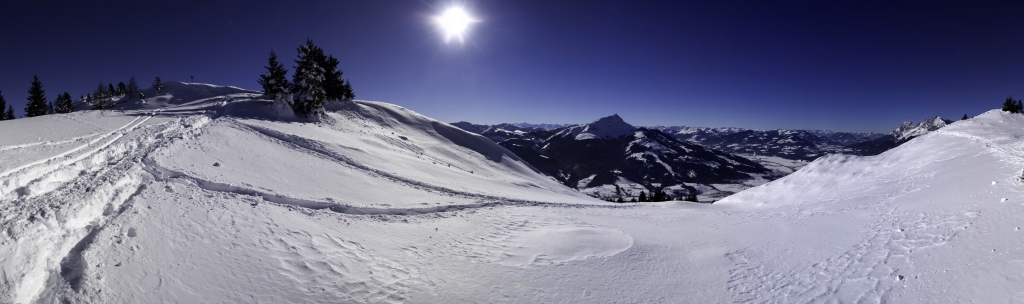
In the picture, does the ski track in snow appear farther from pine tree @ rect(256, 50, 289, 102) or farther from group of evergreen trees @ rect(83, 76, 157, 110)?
group of evergreen trees @ rect(83, 76, 157, 110)

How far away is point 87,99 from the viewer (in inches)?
2822

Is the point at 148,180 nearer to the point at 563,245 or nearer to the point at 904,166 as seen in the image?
the point at 563,245

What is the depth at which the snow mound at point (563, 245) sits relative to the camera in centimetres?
1028

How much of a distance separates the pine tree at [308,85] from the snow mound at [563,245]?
32.3 m

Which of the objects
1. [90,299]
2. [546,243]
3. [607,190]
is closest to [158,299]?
[90,299]

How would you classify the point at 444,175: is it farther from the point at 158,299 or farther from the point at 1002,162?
the point at 1002,162

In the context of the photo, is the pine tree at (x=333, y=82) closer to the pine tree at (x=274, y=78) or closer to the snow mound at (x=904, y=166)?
the pine tree at (x=274, y=78)

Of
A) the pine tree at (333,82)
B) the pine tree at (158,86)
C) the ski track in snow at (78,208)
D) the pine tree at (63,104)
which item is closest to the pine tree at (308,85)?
the pine tree at (333,82)

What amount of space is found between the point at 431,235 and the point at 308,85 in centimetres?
3269

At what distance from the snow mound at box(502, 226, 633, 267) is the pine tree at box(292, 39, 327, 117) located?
3228 centimetres

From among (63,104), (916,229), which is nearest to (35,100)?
(63,104)

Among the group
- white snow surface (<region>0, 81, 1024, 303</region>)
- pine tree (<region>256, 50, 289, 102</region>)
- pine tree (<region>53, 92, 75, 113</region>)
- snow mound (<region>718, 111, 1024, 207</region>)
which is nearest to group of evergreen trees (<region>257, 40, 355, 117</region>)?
pine tree (<region>256, 50, 289, 102</region>)

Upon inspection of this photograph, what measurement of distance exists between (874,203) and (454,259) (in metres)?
16.8

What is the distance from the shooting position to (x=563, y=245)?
1124cm
